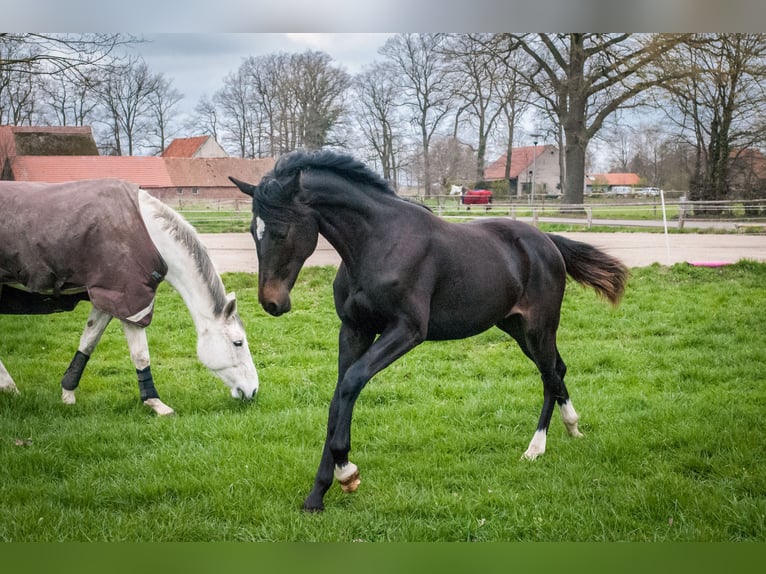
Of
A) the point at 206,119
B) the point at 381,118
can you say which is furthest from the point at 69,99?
the point at 381,118

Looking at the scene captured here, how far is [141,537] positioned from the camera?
264 centimetres

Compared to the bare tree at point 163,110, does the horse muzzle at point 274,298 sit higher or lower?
lower

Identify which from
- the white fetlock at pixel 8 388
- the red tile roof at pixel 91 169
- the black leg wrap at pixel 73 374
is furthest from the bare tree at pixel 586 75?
the white fetlock at pixel 8 388

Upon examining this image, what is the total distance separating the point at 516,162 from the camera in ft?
13.7

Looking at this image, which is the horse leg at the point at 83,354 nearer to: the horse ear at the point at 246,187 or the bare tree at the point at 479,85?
the horse ear at the point at 246,187

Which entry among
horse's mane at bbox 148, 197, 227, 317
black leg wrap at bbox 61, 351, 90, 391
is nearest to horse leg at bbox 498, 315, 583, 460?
horse's mane at bbox 148, 197, 227, 317

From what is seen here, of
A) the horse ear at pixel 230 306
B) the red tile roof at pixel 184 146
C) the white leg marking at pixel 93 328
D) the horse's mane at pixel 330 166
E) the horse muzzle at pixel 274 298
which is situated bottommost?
the white leg marking at pixel 93 328

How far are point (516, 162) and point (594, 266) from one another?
1.00 meters

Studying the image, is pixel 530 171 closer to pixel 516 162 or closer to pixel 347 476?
pixel 516 162

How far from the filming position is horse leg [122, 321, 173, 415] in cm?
376

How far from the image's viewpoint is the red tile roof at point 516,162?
414cm

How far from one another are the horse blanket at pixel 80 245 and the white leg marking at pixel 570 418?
231cm

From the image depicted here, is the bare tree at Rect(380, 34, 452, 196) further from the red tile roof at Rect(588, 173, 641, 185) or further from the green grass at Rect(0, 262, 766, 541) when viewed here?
the green grass at Rect(0, 262, 766, 541)
